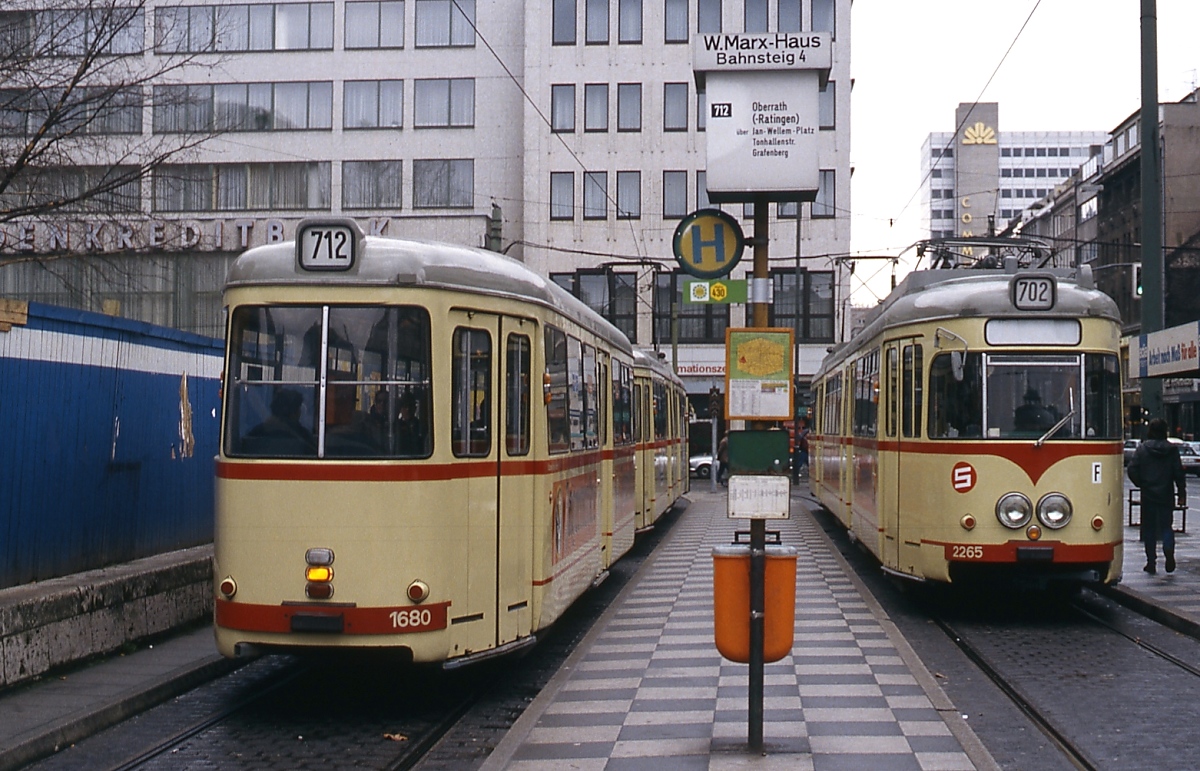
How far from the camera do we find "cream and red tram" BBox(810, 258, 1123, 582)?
12156mm

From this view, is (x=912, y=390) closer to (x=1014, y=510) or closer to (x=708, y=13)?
(x=1014, y=510)

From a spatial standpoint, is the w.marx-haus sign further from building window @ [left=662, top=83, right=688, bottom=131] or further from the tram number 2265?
building window @ [left=662, top=83, right=688, bottom=131]

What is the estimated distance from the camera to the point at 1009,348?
487 inches

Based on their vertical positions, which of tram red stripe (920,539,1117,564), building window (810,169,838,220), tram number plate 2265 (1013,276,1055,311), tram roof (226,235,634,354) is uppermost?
building window (810,169,838,220)

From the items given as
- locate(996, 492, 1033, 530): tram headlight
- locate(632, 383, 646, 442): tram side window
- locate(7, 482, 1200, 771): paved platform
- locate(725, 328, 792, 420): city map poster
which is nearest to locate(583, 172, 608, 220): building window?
locate(632, 383, 646, 442): tram side window

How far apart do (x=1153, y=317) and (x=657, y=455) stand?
8.32 meters

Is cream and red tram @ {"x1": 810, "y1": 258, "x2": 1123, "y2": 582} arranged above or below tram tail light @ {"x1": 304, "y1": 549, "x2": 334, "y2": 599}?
above

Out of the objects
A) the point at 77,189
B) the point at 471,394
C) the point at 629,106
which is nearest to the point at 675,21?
the point at 629,106

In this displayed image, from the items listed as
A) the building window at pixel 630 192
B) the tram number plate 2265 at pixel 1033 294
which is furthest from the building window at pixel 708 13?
the tram number plate 2265 at pixel 1033 294

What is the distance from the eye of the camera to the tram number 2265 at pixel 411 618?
841 centimetres

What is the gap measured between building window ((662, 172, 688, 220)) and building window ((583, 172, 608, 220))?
2.26 meters

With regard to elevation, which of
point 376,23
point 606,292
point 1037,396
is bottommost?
→ point 1037,396

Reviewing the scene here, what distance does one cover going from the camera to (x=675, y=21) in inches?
2024

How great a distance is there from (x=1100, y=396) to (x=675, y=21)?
41.5 meters
